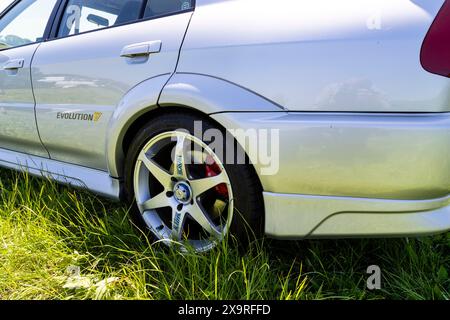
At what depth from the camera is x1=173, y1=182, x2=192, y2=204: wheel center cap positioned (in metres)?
1.74

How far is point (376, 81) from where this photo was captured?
4.25 ft

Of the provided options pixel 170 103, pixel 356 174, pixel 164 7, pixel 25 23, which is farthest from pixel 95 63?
pixel 356 174

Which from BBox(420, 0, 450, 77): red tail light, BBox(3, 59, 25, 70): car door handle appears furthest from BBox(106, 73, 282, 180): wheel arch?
BBox(3, 59, 25, 70): car door handle

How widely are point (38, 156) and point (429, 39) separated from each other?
7.66 ft

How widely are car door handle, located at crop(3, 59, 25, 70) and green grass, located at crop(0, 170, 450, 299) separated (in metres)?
1.02

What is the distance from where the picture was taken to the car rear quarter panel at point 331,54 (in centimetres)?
126

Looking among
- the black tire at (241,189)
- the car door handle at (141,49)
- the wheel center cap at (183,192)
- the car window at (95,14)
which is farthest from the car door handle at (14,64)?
the wheel center cap at (183,192)

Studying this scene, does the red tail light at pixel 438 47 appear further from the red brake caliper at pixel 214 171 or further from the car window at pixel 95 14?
the car window at pixel 95 14

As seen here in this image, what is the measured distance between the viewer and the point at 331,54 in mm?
1341

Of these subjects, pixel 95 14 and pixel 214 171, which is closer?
pixel 214 171

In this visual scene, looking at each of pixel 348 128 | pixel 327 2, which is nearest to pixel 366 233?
pixel 348 128

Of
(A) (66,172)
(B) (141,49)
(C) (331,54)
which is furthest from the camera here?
(A) (66,172)

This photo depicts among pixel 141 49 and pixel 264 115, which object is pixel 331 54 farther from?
pixel 141 49

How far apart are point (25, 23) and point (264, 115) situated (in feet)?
7.30
